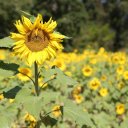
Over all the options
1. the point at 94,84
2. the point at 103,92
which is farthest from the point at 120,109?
the point at 94,84

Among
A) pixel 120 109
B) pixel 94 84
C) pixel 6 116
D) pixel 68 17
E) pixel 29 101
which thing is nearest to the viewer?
pixel 29 101

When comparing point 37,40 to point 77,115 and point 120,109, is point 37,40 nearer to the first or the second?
point 77,115

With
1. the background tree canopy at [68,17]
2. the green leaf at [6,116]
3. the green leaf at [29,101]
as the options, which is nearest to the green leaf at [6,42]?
the green leaf at [29,101]

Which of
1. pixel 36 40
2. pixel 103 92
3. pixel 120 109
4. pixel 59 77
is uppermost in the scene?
pixel 103 92

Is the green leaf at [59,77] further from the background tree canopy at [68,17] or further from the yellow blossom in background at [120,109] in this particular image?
the background tree canopy at [68,17]

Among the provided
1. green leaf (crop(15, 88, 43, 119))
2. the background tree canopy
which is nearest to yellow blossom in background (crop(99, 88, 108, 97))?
green leaf (crop(15, 88, 43, 119))

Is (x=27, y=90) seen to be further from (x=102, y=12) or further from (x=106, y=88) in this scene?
(x=102, y=12)

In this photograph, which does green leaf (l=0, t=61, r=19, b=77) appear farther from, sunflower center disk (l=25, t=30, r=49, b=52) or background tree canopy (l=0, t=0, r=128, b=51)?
background tree canopy (l=0, t=0, r=128, b=51)

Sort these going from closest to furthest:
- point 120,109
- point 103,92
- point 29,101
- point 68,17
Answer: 1. point 29,101
2. point 120,109
3. point 103,92
4. point 68,17
